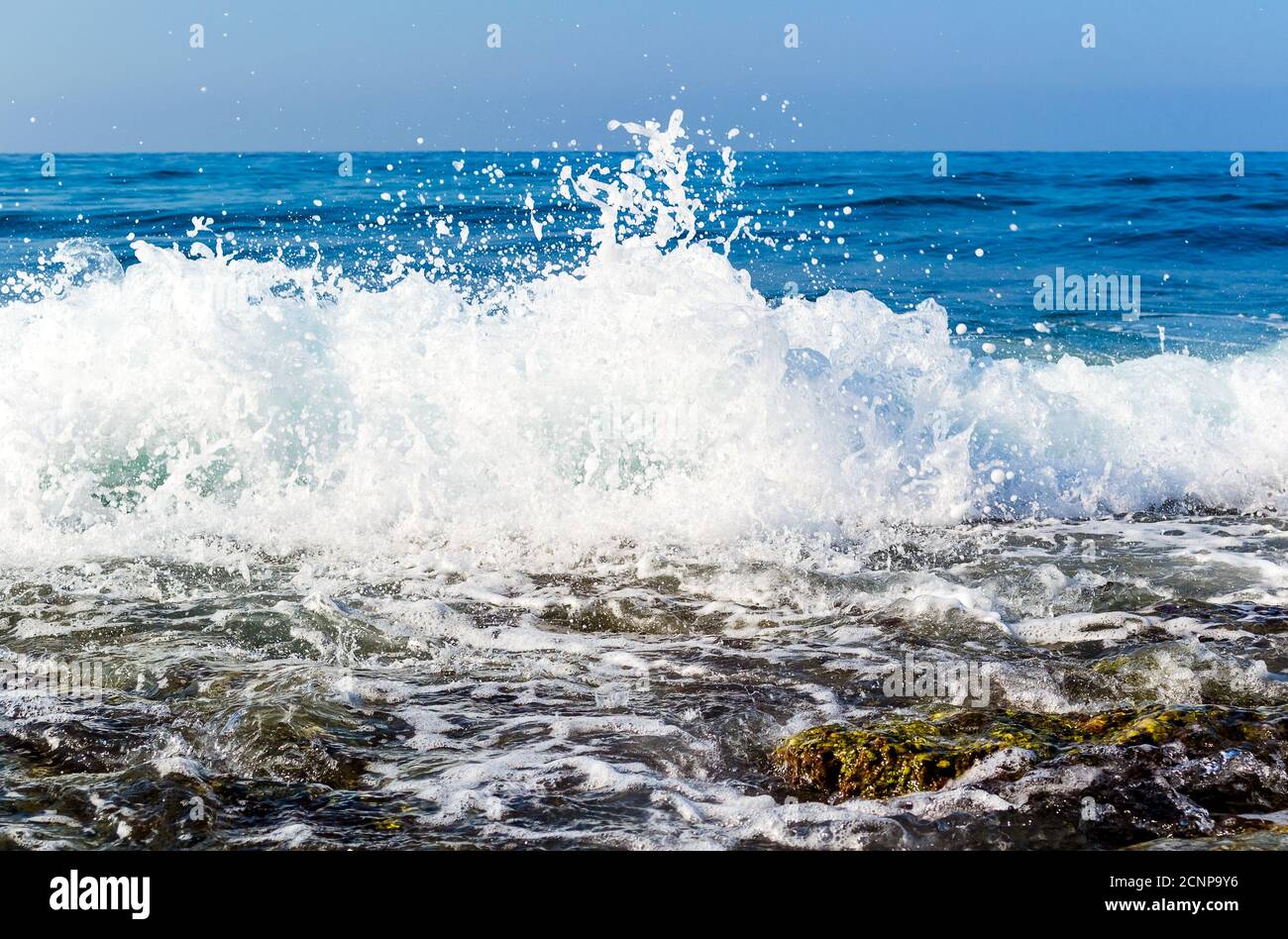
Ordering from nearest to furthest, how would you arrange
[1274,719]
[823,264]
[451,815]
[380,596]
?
[451,815], [1274,719], [380,596], [823,264]

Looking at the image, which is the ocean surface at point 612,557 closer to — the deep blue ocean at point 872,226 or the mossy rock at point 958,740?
the mossy rock at point 958,740

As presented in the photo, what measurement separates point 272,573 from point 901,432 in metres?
4.06

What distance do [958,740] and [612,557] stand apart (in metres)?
2.85

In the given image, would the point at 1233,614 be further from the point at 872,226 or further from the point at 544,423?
the point at 872,226

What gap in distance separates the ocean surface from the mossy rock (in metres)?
0.03

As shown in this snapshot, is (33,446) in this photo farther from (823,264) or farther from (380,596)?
(823,264)

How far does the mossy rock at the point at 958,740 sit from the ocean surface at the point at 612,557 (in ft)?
0.11

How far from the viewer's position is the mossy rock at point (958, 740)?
356cm

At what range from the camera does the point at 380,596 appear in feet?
18.4

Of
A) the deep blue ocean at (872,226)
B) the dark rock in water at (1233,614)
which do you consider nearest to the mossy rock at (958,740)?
the dark rock in water at (1233,614)

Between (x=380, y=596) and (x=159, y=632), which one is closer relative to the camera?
(x=159, y=632)
